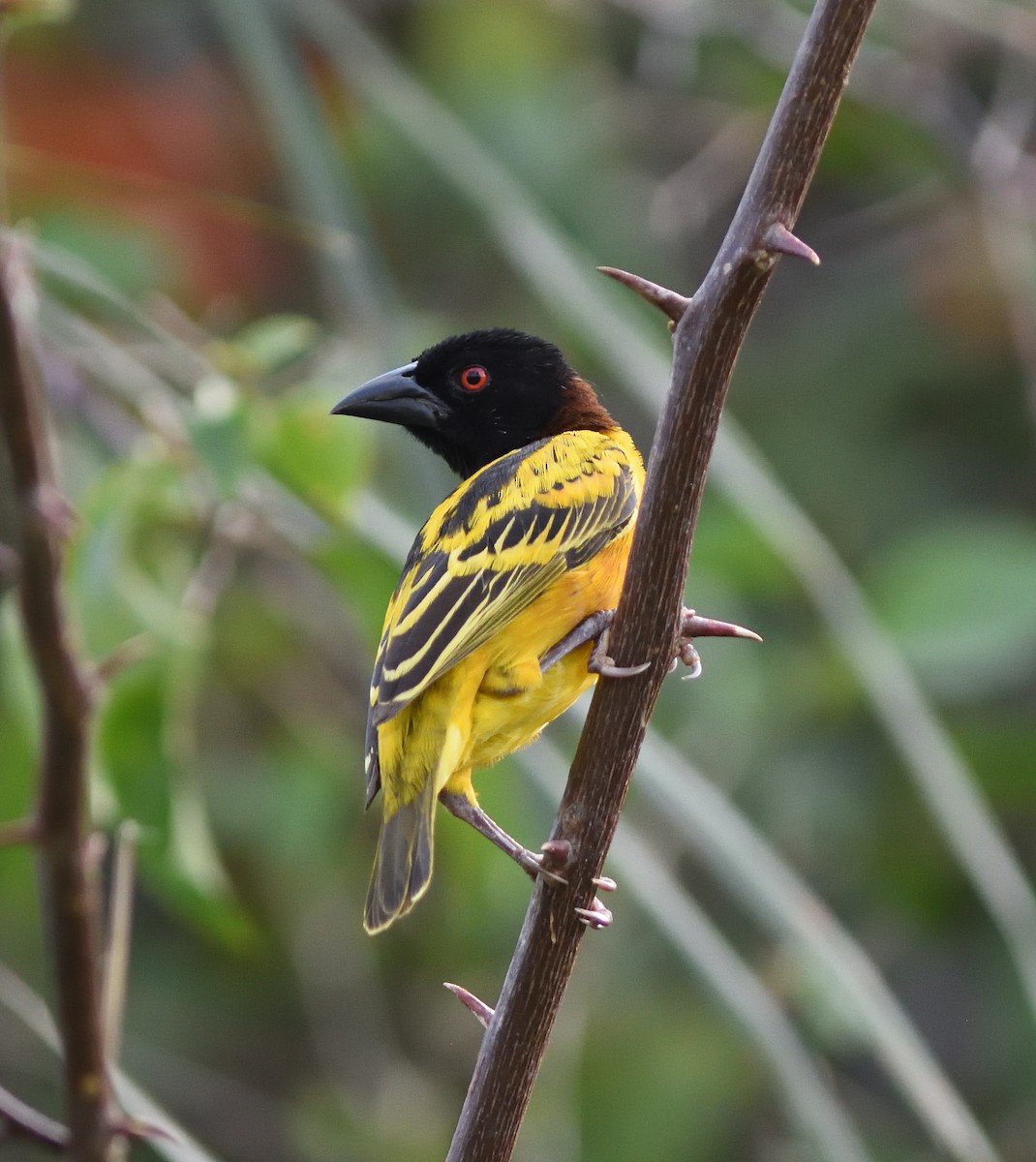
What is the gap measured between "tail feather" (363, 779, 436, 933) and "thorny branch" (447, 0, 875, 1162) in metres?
0.55

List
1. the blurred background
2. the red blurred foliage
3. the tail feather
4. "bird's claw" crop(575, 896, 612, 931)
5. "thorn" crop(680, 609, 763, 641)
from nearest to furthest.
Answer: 1. "bird's claw" crop(575, 896, 612, 931)
2. "thorn" crop(680, 609, 763, 641)
3. the tail feather
4. the blurred background
5. the red blurred foliage

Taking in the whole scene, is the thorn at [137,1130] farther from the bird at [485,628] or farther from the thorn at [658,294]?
the thorn at [658,294]

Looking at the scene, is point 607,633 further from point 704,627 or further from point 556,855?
point 556,855

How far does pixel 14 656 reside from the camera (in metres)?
2.18

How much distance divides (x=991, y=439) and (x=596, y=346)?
3.24 m

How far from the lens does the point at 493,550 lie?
248 centimetres

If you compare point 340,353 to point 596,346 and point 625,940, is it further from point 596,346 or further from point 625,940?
point 625,940

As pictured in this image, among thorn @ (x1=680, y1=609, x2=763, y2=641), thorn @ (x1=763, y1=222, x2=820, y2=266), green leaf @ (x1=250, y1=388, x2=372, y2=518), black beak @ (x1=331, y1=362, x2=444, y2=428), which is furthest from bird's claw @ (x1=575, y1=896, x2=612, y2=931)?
black beak @ (x1=331, y1=362, x2=444, y2=428)

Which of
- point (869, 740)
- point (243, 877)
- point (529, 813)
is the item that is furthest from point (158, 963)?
point (529, 813)

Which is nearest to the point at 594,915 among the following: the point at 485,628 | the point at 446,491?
the point at 485,628

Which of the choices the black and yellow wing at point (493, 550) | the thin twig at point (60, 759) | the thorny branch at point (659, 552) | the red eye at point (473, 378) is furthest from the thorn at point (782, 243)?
the red eye at point (473, 378)

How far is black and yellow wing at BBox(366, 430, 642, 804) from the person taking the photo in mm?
2287

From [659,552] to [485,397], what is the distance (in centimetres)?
157

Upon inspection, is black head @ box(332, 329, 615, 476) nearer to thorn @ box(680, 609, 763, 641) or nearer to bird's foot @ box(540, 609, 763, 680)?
bird's foot @ box(540, 609, 763, 680)
